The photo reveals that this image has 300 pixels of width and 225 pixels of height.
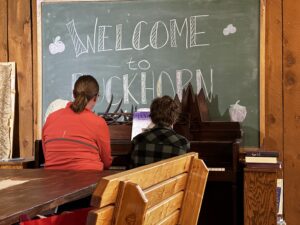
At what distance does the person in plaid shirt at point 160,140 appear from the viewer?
2.77 metres

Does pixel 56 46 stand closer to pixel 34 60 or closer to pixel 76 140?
pixel 34 60

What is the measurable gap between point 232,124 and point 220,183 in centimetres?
47

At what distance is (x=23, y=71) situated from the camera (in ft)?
14.3

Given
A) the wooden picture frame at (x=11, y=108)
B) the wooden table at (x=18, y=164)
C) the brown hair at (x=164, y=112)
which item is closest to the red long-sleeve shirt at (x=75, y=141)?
the brown hair at (x=164, y=112)

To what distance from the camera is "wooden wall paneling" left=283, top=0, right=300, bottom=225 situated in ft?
12.4

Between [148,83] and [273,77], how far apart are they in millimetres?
1056

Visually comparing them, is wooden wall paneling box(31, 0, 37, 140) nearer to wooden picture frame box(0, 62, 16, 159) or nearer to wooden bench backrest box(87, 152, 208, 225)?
wooden picture frame box(0, 62, 16, 159)

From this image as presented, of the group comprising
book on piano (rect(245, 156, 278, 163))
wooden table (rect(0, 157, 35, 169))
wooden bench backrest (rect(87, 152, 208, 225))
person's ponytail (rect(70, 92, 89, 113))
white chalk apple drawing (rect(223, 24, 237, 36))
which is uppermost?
white chalk apple drawing (rect(223, 24, 237, 36))

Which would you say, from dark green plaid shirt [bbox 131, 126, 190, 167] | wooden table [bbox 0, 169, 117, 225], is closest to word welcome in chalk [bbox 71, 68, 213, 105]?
dark green plaid shirt [bbox 131, 126, 190, 167]

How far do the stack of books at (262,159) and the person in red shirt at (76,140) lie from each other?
108 centimetres

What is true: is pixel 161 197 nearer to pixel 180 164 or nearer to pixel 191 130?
pixel 180 164

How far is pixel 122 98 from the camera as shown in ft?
13.5

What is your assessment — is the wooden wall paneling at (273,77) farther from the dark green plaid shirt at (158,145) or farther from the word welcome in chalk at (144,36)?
the dark green plaid shirt at (158,145)

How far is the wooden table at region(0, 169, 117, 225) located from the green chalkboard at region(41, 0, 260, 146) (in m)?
2.02
